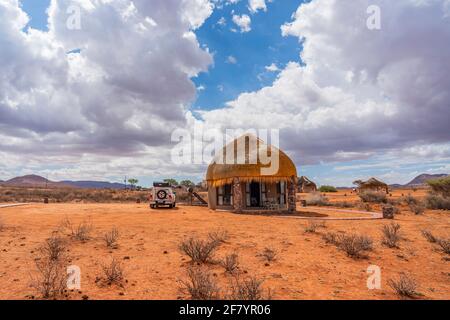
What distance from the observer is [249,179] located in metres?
20.6

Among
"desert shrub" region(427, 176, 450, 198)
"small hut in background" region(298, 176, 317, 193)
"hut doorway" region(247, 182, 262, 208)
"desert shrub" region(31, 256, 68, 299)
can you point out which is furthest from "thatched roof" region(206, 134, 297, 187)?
"small hut in background" region(298, 176, 317, 193)

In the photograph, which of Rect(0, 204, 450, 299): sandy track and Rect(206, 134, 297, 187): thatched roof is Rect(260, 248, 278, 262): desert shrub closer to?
Rect(0, 204, 450, 299): sandy track

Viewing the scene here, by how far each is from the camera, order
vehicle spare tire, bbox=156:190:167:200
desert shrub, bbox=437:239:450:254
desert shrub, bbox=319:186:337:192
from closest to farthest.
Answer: desert shrub, bbox=437:239:450:254, vehicle spare tire, bbox=156:190:167:200, desert shrub, bbox=319:186:337:192

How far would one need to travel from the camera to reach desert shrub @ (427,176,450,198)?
30953 millimetres

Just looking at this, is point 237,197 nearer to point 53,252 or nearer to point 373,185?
point 53,252

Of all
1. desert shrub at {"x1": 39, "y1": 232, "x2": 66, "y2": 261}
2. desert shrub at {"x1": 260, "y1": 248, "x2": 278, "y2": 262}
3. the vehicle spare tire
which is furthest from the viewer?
the vehicle spare tire

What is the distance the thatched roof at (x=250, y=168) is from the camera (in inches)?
806

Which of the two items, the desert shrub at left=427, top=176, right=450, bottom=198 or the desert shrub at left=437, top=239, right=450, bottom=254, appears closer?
the desert shrub at left=437, top=239, right=450, bottom=254

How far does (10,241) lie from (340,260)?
33.3 ft

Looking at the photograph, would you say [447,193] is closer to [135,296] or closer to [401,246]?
[401,246]

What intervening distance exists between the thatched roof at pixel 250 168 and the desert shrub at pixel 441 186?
812 inches

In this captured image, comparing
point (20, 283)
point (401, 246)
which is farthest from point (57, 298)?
point (401, 246)

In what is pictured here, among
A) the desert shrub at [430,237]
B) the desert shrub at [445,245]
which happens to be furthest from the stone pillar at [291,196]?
the desert shrub at [445,245]

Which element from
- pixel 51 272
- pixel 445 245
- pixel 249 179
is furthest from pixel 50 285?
pixel 249 179
